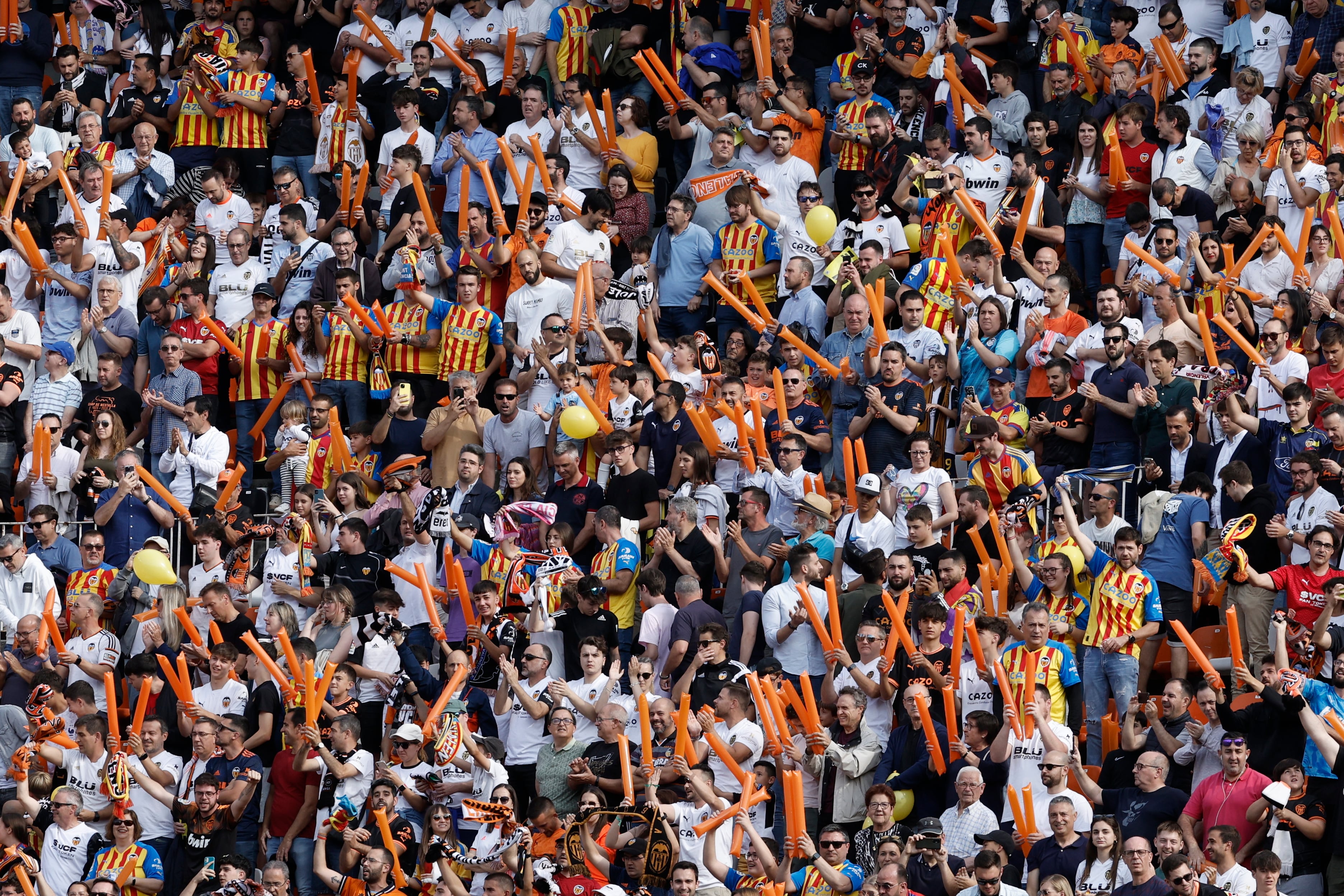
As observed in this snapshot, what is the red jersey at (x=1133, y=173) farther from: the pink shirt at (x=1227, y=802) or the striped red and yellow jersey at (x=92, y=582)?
the striped red and yellow jersey at (x=92, y=582)

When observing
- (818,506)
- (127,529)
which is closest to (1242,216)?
(818,506)

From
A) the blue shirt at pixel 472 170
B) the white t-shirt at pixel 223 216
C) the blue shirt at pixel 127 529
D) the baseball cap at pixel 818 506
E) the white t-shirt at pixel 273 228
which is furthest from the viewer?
the white t-shirt at pixel 223 216

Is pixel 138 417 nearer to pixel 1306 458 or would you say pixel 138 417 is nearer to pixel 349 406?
pixel 349 406

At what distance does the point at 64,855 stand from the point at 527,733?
9.61 ft

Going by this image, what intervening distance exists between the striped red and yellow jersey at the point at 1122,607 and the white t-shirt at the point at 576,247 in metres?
5.31

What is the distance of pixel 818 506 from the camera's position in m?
15.4

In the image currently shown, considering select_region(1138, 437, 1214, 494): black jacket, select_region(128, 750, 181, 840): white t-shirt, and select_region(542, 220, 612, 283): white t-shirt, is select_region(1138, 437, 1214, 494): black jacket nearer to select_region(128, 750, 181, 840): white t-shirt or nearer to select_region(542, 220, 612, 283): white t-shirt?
select_region(542, 220, 612, 283): white t-shirt

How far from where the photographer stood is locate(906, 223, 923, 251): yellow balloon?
17531 millimetres

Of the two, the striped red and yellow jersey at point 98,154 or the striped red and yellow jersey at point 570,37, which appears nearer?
the striped red and yellow jersey at point 98,154

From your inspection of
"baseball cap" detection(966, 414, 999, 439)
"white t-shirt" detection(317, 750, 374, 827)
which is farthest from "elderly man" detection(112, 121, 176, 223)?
"baseball cap" detection(966, 414, 999, 439)

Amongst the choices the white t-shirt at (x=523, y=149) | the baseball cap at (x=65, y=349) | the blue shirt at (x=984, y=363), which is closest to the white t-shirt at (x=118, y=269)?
the baseball cap at (x=65, y=349)

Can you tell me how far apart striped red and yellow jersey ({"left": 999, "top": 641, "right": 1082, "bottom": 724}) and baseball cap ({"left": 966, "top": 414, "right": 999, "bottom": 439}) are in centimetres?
182

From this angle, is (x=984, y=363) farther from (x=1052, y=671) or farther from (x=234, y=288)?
(x=234, y=288)

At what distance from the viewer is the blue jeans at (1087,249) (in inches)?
677
